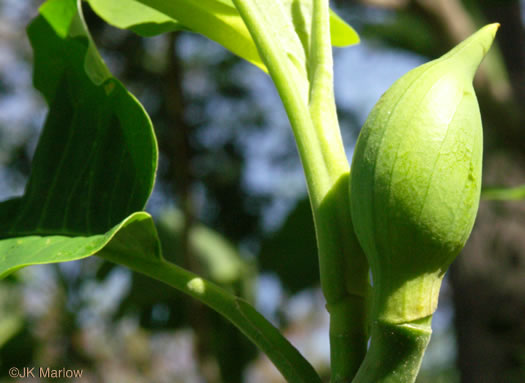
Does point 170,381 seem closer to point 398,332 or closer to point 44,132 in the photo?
point 44,132

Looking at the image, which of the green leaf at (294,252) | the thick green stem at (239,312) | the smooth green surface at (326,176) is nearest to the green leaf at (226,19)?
the smooth green surface at (326,176)

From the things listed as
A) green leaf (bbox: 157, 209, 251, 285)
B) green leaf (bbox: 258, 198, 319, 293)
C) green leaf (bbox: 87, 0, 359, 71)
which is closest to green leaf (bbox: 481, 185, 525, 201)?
green leaf (bbox: 87, 0, 359, 71)

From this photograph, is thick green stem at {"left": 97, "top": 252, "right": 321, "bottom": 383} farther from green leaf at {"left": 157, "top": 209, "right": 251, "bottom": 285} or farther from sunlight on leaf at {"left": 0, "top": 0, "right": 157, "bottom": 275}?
green leaf at {"left": 157, "top": 209, "right": 251, "bottom": 285}

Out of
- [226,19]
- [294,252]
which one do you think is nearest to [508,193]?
[226,19]

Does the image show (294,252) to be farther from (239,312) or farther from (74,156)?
(239,312)

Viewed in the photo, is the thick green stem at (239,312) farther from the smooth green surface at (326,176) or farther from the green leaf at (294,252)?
the green leaf at (294,252)

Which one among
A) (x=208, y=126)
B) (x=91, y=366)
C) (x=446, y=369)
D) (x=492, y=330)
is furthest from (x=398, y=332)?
(x=446, y=369)
